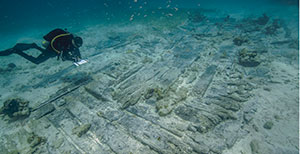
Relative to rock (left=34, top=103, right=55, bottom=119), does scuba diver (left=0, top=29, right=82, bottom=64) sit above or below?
above

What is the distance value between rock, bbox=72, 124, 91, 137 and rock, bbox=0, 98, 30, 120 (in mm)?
3166

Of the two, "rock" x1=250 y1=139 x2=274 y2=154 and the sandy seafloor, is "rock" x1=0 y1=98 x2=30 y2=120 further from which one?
"rock" x1=250 y1=139 x2=274 y2=154

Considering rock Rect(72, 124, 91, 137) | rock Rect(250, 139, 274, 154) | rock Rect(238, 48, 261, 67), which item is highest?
rock Rect(238, 48, 261, 67)

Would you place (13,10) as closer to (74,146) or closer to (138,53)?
(138,53)

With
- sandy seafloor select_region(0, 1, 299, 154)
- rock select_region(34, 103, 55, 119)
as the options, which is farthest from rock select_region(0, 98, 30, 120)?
rock select_region(34, 103, 55, 119)

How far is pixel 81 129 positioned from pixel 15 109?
4216mm

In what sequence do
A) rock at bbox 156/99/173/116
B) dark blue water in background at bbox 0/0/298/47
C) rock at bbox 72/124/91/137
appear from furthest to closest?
dark blue water in background at bbox 0/0/298/47
rock at bbox 156/99/173/116
rock at bbox 72/124/91/137

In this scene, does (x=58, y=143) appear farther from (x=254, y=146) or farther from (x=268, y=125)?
(x=268, y=125)

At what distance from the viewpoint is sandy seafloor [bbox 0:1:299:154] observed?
4.98m

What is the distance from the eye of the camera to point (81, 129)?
5539 millimetres

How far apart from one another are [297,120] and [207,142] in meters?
4.08

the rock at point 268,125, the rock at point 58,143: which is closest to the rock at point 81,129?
the rock at point 58,143

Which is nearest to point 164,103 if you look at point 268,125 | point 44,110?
point 268,125

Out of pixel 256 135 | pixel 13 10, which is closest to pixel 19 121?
pixel 256 135
